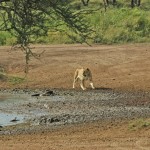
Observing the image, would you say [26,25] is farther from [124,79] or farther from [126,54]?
[126,54]

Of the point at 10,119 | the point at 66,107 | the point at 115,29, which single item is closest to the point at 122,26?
the point at 115,29

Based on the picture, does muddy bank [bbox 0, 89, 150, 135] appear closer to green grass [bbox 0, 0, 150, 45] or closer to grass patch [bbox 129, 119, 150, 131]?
grass patch [bbox 129, 119, 150, 131]

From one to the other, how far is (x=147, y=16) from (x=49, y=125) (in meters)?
27.9

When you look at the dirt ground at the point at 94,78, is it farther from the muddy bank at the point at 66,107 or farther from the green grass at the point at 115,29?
the green grass at the point at 115,29

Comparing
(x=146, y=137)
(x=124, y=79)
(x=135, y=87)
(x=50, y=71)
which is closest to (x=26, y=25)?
(x=146, y=137)

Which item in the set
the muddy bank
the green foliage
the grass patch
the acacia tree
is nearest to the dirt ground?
the grass patch

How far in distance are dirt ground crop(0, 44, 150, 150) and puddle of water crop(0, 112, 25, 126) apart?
79.6 inches

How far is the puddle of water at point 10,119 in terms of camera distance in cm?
1766

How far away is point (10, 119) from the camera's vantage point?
18266mm

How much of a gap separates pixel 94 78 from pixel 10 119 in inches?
365

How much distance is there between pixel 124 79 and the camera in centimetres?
2666

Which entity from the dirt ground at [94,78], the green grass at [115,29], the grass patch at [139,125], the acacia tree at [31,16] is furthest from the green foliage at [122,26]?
the acacia tree at [31,16]

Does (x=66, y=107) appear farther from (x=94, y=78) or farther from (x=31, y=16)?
(x=31, y=16)

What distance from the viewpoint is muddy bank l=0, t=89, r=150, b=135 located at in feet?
56.8
